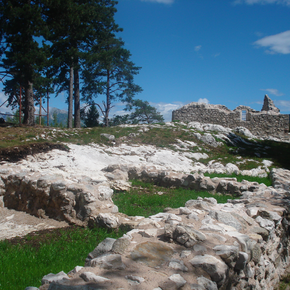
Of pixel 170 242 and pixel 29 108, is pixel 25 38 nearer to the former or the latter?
pixel 29 108

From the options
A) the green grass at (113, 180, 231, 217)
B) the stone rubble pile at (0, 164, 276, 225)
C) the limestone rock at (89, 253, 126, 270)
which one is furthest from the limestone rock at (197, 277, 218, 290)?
the green grass at (113, 180, 231, 217)

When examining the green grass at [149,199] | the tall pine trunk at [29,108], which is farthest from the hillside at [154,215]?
the tall pine trunk at [29,108]

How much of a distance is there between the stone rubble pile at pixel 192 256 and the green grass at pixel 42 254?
2.19 feet

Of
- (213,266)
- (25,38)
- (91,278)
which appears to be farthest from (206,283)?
(25,38)

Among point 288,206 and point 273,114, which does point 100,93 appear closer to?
point 273,114

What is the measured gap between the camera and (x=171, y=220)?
3646mm

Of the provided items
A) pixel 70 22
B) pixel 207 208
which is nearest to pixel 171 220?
pixel 207 208

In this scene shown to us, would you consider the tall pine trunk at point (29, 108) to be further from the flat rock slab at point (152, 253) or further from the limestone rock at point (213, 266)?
the limestone rock at point (213, 266)

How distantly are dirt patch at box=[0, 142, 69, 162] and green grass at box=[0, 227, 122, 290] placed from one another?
4878 millimetres

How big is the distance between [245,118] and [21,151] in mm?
22460

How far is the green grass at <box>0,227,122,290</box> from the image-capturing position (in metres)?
2.99

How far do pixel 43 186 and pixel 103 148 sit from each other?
21.6 feet

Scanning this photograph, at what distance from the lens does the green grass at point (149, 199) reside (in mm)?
5586

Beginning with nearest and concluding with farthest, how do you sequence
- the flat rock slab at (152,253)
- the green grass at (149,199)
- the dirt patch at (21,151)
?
the flat rock slab at (152,253), the green grass at (149,199), the dirt patch at (21,151)
